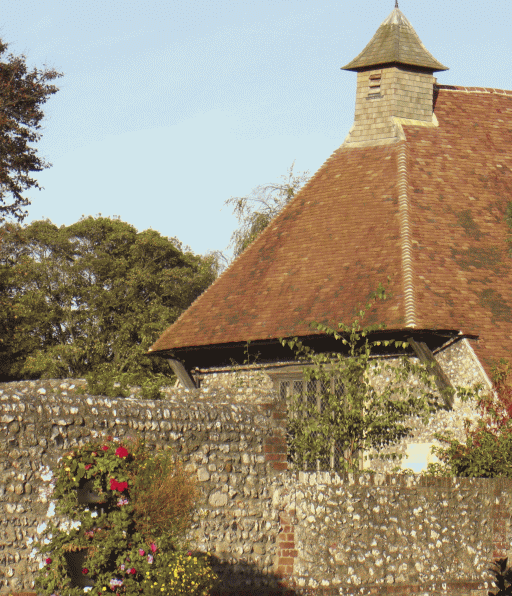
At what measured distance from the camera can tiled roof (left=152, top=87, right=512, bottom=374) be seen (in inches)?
555

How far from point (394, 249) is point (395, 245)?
0.34 feet

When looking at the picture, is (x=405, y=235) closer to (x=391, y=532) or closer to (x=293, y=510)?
(x=391, y=532)

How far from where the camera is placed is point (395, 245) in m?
14.9

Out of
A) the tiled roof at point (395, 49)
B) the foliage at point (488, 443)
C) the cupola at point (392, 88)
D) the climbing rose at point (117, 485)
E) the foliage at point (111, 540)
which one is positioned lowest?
the foliage at point (111, 540)

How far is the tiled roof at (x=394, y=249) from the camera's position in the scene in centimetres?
1409

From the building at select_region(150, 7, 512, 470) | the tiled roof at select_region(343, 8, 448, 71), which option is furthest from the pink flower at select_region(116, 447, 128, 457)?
the tiled roof at select_region(343, 8, 448, 71)

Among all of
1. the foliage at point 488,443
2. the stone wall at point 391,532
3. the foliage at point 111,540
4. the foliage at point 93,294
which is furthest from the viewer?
the foliage at point 93,294

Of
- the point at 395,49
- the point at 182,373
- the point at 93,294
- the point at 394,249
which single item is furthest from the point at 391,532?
the point at 93,294

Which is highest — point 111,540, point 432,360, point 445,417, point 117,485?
point 432,360

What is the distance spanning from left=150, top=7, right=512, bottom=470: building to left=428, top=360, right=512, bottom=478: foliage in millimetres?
359

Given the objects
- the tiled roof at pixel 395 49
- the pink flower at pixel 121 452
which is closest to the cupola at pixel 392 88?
the tiled roof at pixel 395 49

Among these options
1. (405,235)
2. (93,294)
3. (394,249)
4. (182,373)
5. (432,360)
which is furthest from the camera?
(93,294)

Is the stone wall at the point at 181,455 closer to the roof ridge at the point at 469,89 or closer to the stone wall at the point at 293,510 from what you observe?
the stone wall at the point at 293,510

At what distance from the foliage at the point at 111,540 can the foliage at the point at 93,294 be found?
2408 cm
